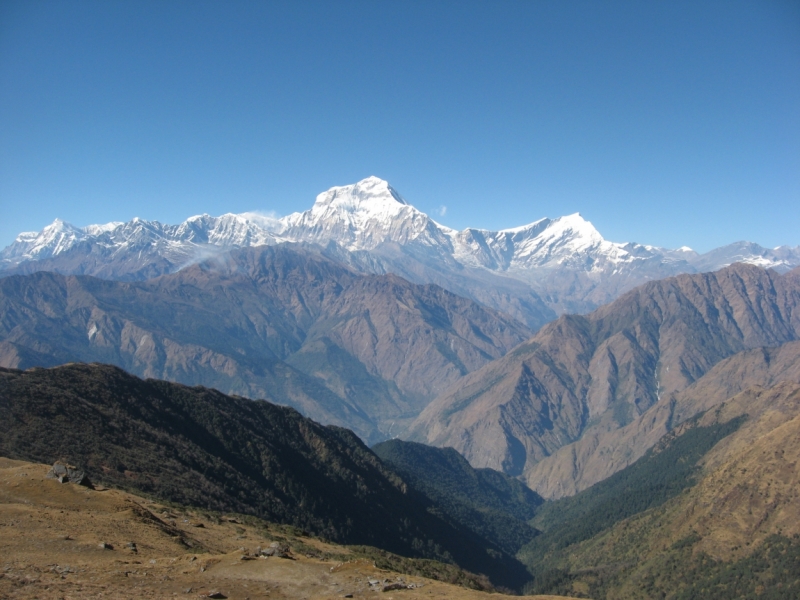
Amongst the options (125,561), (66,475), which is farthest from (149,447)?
(125,561)

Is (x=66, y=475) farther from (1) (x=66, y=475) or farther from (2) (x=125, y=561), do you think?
(2) (x=125, y=561)

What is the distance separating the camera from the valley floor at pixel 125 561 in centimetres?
5494

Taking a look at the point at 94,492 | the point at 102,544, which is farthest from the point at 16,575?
the point at 94,492

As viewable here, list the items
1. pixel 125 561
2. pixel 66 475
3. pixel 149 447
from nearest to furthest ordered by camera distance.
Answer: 1. pixel 125 561
2. pixel 66 475
3. pixel 149 447

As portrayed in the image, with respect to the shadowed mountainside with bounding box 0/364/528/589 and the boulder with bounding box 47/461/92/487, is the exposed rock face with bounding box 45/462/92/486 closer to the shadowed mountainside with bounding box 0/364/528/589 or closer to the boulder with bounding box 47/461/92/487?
the boulder with bounding box 47/461/92/487

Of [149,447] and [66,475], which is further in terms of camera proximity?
[149,447]

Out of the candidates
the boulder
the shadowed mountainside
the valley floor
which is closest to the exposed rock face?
the boulder

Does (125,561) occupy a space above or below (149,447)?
below

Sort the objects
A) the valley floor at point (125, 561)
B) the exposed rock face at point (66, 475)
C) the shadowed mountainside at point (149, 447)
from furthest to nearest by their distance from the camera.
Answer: the shadowed mountainside at point (149, 447) → the exposed rock face at point (66, 475) → the valley floor at point (125, 561)

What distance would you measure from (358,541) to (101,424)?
85779 millimetres

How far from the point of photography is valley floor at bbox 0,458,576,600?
180 feet

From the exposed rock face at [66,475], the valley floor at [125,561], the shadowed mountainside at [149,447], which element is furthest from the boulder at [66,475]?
the shadowed mountainside at [149,447]

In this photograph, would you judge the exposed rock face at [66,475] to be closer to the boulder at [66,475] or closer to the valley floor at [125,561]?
the boulder at [66,475]

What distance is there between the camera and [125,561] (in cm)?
6291
